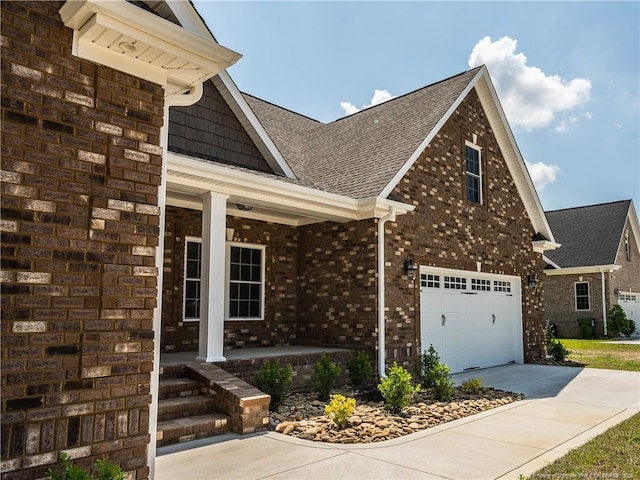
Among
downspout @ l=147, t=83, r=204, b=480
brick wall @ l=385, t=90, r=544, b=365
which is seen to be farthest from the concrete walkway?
brick wall @ l=385, t=90, r=544, b=365

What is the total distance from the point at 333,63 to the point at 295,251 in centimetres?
485

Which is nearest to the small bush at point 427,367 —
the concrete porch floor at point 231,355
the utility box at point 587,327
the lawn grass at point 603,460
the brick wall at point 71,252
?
the concrete porch floor at point 231,355

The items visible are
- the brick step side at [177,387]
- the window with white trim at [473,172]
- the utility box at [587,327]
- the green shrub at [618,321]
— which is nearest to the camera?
the brick step side at [177,387]

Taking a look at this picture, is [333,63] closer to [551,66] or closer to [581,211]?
[551,66]

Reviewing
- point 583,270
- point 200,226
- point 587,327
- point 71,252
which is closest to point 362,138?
point 200,226

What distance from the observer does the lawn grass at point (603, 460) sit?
5.04m

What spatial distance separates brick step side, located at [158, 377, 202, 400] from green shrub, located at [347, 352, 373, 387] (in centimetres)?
339

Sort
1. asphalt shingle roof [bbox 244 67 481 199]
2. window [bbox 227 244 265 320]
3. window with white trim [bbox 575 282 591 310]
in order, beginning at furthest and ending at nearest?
window with white trim [bbox 575 282 591 310] < asphalt shingle roof [bbox 244 67 481 199] < window [bbox 227 244 265 320]

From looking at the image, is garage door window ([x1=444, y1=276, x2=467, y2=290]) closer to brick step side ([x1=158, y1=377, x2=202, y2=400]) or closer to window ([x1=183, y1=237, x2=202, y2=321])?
window ([x1=183, y1=237, x2=202, y2=321])

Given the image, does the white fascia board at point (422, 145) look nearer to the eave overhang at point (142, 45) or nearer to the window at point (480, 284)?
the window at point (480, 284)

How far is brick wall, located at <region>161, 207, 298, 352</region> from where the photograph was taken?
992cm

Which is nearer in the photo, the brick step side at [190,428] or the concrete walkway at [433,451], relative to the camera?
the concrete walkway at [433,451]

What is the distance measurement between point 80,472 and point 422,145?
32.8 ft

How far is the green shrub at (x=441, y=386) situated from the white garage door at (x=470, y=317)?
2232mm
